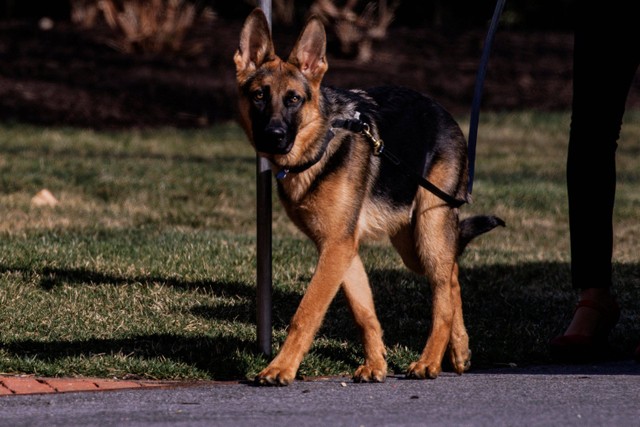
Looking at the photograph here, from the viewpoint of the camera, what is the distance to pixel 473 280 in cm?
725

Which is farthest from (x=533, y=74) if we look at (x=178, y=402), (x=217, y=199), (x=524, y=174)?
(x=178, y=402)

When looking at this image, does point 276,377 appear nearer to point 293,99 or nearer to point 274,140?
point 274,140

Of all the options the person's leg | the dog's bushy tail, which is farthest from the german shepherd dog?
the person's leg

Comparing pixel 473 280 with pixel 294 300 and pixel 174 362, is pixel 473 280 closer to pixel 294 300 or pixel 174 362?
pixel 294 300

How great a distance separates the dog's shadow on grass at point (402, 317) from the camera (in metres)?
5.52

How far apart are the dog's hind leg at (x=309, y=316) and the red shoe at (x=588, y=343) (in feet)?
3.93

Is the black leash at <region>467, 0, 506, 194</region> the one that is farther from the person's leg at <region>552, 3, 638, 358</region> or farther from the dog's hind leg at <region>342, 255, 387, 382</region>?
the dog's hind leg at <region>342, 255, 387, 382</region>

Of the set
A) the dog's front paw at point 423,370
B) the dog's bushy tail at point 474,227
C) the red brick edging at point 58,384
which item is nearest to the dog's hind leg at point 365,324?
the dog's front paw at point 423,370

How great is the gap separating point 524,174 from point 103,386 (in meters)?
7.44

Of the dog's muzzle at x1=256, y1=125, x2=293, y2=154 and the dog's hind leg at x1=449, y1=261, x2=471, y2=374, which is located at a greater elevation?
the dog's muzzle at x1=256, y1=125, x2=293, y2=154

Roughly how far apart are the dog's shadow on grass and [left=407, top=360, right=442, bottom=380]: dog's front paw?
29cm

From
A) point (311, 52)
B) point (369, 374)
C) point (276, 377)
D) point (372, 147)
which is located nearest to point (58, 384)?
point (276, 377)

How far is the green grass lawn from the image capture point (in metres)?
5.59

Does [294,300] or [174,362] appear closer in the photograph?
[174,362]
